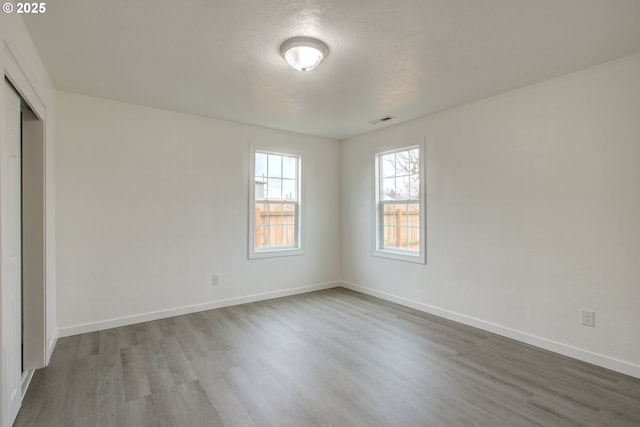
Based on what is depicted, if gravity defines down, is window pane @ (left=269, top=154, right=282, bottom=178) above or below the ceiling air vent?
below

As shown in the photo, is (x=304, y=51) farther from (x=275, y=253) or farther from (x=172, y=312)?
(x=172, y=312)

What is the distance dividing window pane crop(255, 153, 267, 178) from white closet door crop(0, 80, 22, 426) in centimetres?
281

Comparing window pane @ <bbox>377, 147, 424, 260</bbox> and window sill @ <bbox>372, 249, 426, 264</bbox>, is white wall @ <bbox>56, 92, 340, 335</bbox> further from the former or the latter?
window pane @ <bbox>377, 147, 424, 260</bbox>

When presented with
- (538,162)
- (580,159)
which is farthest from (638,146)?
(538,162)

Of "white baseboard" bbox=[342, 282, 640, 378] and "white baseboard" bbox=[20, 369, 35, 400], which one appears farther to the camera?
"white baseboard" bbox=[342, 282, 640, 378]

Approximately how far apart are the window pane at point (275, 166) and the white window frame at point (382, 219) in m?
1.48

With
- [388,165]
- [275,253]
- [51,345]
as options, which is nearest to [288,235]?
[275,253]

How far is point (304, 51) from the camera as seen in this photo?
2449 mm

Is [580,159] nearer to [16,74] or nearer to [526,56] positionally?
[526,56]

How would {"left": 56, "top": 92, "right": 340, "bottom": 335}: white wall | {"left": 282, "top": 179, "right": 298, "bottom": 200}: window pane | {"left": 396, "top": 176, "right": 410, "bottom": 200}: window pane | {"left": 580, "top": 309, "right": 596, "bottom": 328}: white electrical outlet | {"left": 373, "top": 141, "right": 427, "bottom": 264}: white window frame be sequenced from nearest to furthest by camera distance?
1. {"left": 580, "top": 309, "right": 596, "bottom": 328}: white electrical outlet
2. {"left": 56, "top": 92, "right": 340, "bottom": 335}: white wall
3. {"left": 373, "top": 141, "right": 427, "bottom": 264}: white window frame
4. {"left": 396, "top": 176, "right": 410, "bottom": 200}: window pane
5. {"left": 282, "top": 179, "right": 298, "bottom": 200}: window pane

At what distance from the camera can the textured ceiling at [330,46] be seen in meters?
2.04

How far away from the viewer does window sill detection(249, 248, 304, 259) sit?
Answer: 474cm

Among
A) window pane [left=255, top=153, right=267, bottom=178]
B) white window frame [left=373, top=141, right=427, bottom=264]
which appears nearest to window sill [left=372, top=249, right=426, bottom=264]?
white window frame [left=373, top=141, right=427, bottom=264]

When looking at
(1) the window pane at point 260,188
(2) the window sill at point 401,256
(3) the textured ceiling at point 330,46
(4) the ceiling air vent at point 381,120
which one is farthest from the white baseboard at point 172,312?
(4) the ceiling air vent at point 381,120
